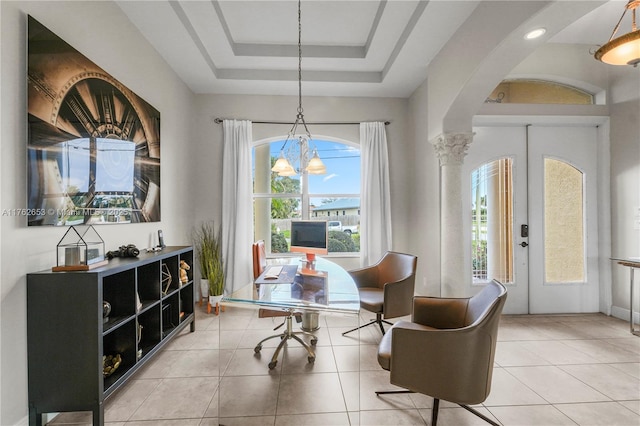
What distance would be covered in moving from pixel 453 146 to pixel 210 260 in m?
3.35

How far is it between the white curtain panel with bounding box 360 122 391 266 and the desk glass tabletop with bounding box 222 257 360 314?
69.8 inches

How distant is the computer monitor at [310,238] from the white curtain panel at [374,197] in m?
1.46

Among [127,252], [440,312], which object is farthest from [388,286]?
[127,252]

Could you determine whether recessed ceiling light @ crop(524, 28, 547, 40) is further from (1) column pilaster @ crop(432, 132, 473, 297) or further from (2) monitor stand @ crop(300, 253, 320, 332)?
(2) monitor stand @ crop(300, 253, 320, 332)

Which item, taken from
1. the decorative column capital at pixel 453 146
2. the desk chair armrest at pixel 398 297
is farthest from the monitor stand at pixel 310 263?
the decorative column capital at pixel 453 146

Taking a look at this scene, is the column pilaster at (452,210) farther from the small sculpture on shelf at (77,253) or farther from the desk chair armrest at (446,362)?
the small sculpture on shelf at (77,253)

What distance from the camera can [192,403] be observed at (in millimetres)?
2037

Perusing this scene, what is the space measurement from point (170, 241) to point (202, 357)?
1535 mm

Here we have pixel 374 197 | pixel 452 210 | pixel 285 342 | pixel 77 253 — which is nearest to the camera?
pixel 77 253

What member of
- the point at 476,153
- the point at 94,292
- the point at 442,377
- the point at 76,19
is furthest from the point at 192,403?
the point at 476,153

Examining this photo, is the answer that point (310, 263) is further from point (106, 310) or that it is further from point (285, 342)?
point (106, 310)

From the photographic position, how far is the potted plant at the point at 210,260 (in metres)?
3.96

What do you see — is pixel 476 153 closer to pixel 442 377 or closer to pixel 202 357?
pixel 442 377

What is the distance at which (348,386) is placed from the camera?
7.27 feet
